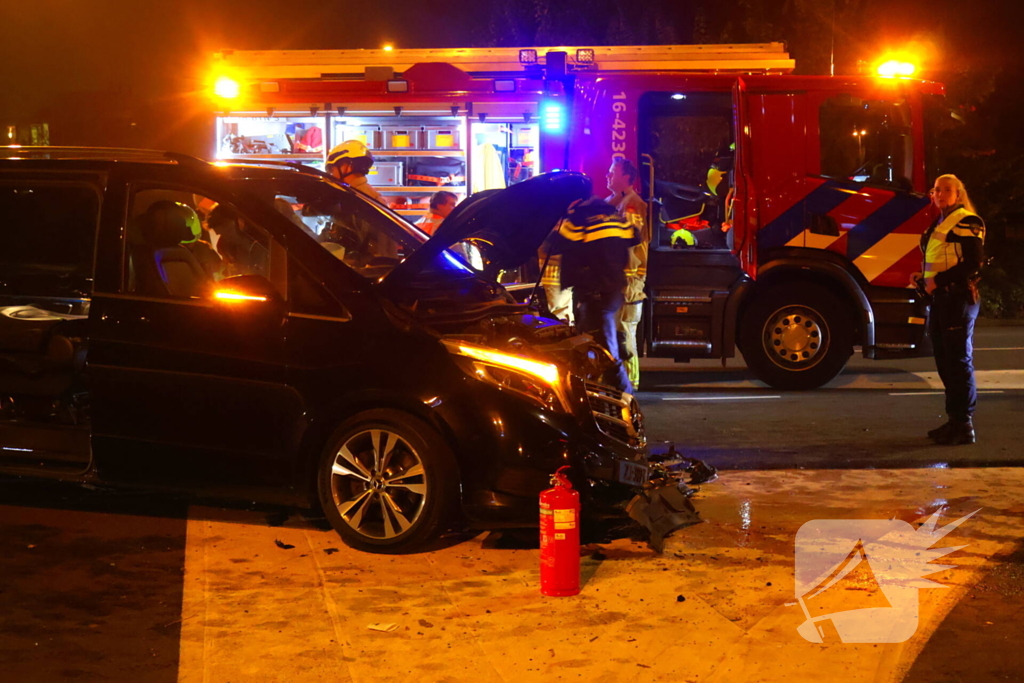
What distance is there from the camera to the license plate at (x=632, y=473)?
5.22m

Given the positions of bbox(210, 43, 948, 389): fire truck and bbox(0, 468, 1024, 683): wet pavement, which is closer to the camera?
bbox(0, 468, 1024, 683): wet pavement

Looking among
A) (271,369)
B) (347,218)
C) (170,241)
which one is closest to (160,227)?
(170,241)

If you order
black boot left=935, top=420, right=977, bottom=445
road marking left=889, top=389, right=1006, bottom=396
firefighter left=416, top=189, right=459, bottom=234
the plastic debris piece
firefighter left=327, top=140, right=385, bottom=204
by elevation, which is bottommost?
the plastic debris piece

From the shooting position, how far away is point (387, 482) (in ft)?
16.9

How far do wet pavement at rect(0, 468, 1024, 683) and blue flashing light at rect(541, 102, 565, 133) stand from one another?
Answer: 17.8 ft

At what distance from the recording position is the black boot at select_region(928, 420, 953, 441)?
25.6 ft

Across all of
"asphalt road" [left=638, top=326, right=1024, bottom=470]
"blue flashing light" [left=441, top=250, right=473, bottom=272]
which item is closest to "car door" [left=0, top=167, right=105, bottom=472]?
"blue flashing light" [left=441, top=250, right=473, bottom=272]

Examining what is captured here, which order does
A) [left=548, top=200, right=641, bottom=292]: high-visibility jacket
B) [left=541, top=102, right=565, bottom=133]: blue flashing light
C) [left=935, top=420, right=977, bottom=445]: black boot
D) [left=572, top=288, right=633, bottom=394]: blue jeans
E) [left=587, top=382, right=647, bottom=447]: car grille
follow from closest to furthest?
[left=587, top=382, right=647, bottom=447]: car grille
[left=935, top=420, right=977, bottom=445]: black boot
[left=548, top=200, right=641, bottom=292]: high-visibility jacket
[left=572, top=288, right=633, bottom=394]: blue jeans
[left=541, top=102, right=565, bottom=133]: blue flashing light

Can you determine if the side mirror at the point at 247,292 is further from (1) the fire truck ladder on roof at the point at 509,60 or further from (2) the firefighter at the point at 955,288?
(1) the fire truck ladder on roof at the point at 509,60

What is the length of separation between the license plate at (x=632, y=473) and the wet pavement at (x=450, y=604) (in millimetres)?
332

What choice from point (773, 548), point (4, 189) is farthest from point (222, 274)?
point (773, 548)

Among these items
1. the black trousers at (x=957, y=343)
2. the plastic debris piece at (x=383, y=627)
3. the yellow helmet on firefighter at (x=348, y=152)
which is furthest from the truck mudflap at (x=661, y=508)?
the yellow helmet on firefighter at (x=348, y=152)

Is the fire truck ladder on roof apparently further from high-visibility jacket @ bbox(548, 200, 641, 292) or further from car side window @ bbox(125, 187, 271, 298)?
car side window @ bbox(125, 187, 271, 298)

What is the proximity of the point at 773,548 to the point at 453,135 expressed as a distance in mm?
7363
